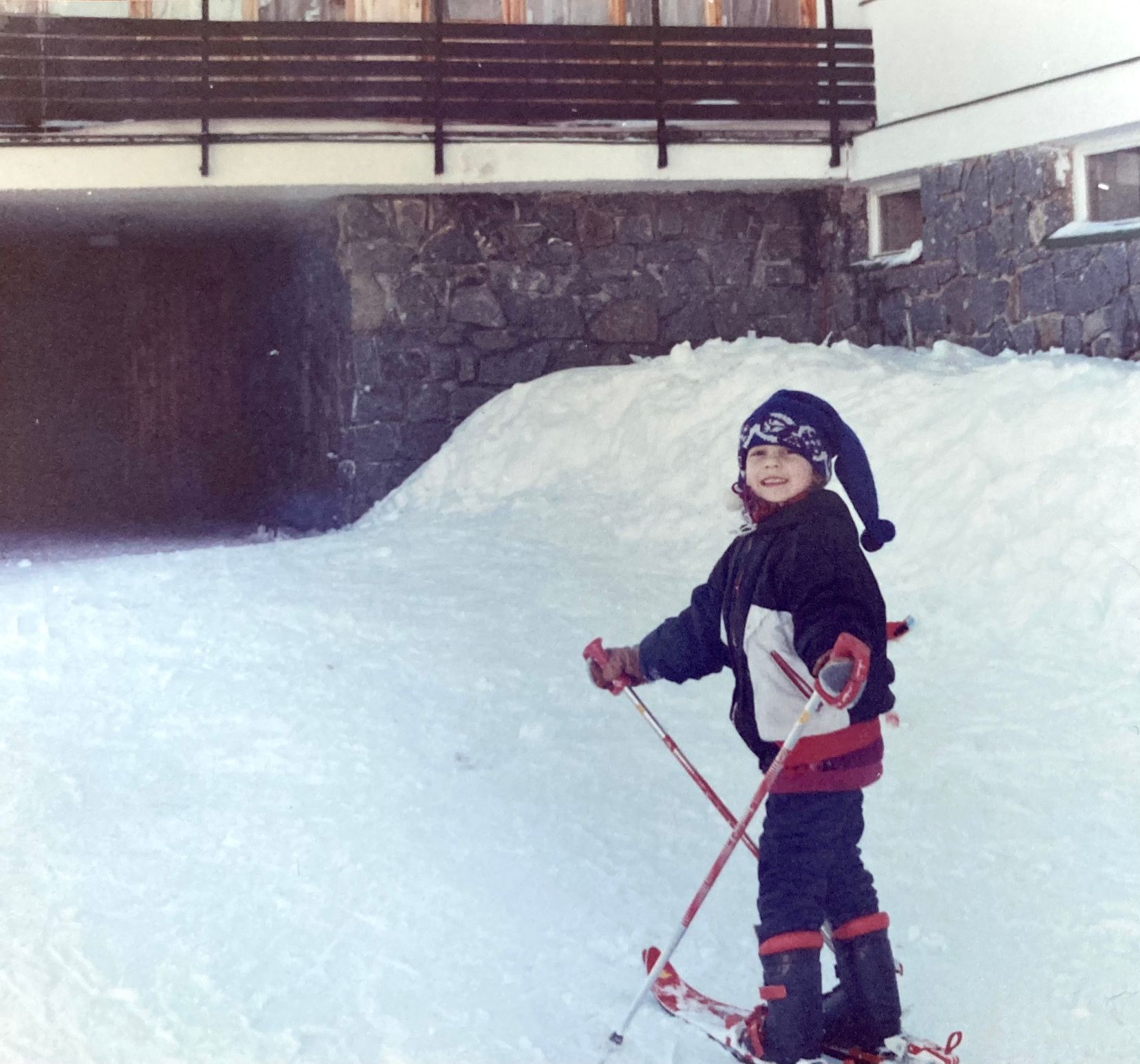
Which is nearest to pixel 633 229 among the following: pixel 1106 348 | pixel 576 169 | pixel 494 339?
pixel 576 169

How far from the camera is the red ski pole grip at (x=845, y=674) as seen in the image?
2.58 meters

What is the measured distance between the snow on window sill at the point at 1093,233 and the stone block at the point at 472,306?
356 centimetres

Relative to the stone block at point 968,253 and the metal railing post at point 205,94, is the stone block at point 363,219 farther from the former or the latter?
the stone block at point 968,253

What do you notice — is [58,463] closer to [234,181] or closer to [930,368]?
[234,181]

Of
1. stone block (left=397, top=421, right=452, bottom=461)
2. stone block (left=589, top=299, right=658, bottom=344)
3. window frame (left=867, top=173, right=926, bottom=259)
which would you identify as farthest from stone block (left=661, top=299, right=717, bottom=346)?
stone block (left=397, top=421, right=452, bottom=461)

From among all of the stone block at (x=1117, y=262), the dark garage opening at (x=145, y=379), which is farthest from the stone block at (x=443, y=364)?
the stone block at (x=1117, y=262)

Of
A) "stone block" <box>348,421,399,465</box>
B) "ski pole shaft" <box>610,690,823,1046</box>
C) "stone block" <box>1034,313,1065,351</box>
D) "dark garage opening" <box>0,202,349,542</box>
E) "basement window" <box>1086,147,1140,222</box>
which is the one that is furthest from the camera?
"dark garage opening" <box>0,202,349,542</box>

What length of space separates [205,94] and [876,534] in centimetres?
719

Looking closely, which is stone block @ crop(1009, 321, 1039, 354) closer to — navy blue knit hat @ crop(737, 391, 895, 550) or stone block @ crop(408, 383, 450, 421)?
stone block @ crop(408, 383, 450, 421)

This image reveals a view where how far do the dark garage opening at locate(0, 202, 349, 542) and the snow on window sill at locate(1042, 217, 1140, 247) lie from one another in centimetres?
586

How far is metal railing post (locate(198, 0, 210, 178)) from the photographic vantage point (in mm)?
8883

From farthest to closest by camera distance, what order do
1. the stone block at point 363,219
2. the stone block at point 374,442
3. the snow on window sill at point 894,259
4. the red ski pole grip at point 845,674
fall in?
the stone block at point 374,442 < the stone block at point 363,219 < the snow on window sill at point 894,259 < the red ski pole grip at point 845,674

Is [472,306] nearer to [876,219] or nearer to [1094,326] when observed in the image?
[876,219]

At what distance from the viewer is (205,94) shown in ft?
29.2
